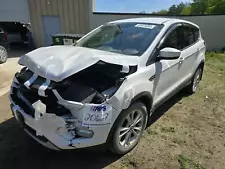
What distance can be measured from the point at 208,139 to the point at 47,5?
38.8 feet

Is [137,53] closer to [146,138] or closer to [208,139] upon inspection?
[146,138]

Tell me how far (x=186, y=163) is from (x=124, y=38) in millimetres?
1981

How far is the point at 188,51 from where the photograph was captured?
14.2ft

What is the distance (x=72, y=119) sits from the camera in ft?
8.02

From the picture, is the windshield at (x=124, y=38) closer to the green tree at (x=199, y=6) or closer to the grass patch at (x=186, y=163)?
the grass patch at (x=186, y=163)

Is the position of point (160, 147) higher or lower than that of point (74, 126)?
lower

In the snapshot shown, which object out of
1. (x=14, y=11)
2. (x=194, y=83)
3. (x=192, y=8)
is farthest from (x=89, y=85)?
(x=192, y=8)

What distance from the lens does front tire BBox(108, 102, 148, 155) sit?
274 centimetres

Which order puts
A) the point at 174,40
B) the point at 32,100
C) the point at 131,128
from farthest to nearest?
the point at 174,40, the point at 131,128, the point at 32,100

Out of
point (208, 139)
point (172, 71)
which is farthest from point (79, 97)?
point (208, 139)

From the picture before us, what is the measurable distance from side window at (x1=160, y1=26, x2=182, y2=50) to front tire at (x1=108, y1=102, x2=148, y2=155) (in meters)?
1.08

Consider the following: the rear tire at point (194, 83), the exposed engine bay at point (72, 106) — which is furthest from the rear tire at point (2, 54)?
the rear tire at point (194, 83)

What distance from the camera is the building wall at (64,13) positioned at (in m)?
12.3

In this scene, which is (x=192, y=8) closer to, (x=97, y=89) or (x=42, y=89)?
(x=97, y=89)
